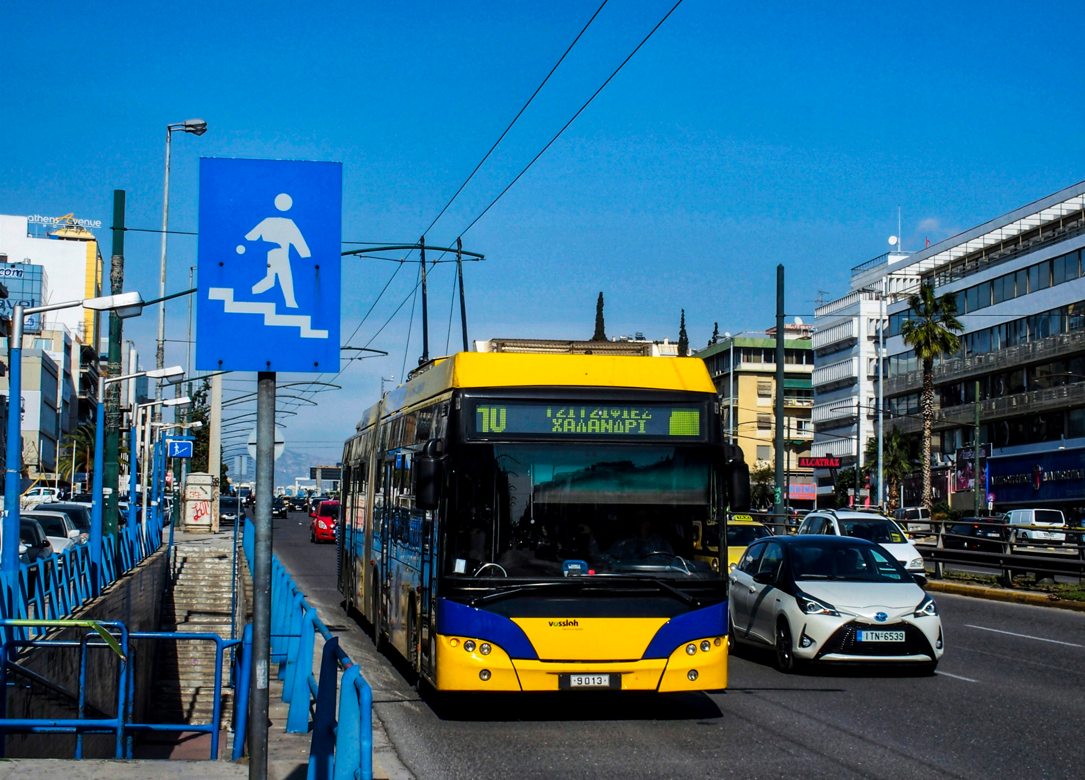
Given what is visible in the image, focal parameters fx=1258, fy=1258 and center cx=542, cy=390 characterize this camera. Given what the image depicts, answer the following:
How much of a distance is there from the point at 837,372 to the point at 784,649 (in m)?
95.2

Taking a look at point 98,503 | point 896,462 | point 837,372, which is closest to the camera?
point 98,503

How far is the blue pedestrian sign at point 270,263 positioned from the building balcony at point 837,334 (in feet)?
328

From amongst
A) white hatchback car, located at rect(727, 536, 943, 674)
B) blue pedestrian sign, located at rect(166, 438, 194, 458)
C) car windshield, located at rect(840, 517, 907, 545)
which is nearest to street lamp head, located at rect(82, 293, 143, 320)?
white hatchback car, located at rect(727, 536, 943, 674)

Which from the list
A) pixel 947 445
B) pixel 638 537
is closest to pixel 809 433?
pixel 947 445

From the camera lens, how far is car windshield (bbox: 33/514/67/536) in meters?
28.0

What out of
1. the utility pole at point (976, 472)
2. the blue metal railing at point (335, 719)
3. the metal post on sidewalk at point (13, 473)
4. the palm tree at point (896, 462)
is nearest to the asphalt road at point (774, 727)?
the blue metal railing at point (335, 719)

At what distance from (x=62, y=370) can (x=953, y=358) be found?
214ft

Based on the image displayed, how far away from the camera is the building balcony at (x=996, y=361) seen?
65000mm

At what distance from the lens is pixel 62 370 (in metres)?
96.6

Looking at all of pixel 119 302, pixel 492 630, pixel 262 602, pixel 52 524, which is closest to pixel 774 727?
pixel 492 630

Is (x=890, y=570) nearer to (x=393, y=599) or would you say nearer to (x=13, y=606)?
(x=393, y=599)

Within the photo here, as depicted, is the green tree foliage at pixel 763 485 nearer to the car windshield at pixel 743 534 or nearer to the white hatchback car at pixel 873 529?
the white hatchback car at pixel 873 529

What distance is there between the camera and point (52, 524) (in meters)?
28.4

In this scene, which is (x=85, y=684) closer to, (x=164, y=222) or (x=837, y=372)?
(x=164, y=222)
